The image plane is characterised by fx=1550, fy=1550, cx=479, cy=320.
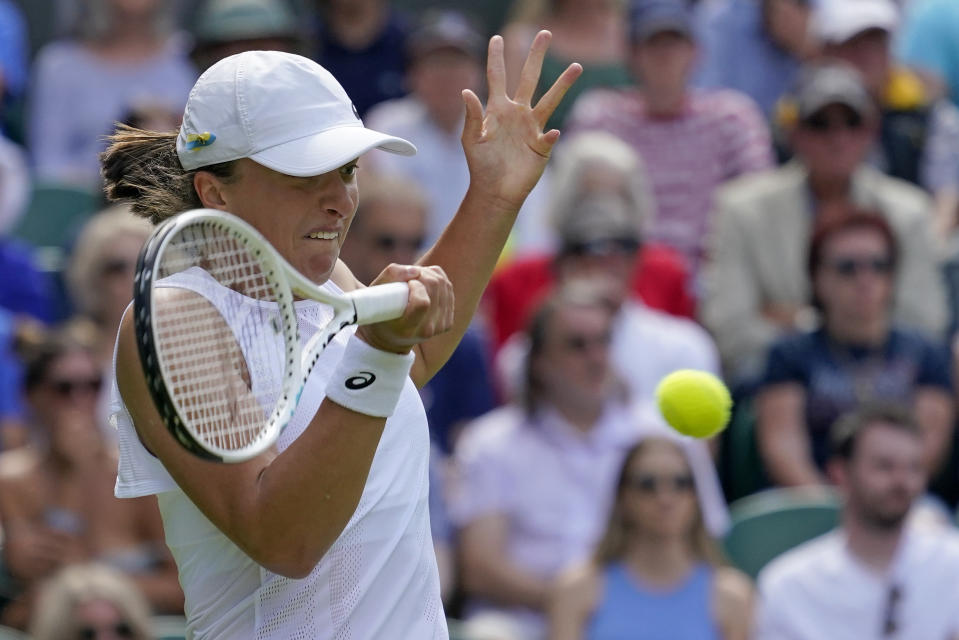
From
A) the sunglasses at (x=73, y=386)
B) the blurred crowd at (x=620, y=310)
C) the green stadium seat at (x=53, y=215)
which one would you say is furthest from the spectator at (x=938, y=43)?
the sunglasses at (x=73, y=386)

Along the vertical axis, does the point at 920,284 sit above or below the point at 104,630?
above

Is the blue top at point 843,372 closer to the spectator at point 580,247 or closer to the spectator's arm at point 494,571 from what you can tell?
the spectator at point 580,247

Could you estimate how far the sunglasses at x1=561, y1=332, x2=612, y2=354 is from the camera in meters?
5.32

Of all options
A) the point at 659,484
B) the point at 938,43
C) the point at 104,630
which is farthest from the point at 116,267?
the point at 938,43

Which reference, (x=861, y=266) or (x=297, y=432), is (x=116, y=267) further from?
(x=297, y=432)

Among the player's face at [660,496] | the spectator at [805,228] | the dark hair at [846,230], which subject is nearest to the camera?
the player's face at [660,496]

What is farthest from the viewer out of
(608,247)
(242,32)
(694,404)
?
(242,32)

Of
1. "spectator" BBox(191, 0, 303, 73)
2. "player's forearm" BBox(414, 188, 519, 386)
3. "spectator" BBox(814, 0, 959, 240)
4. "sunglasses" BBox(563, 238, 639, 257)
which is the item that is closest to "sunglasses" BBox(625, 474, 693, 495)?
"sunglasses" BBox(563, 238, 639, 257)

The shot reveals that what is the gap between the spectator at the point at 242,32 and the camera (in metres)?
6.63

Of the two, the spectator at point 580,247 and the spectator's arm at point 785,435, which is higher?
the spectator at point 580,247

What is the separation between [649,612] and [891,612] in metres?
0.75

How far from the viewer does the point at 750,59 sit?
773 centimetres

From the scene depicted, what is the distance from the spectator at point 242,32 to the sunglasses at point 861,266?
2522mm

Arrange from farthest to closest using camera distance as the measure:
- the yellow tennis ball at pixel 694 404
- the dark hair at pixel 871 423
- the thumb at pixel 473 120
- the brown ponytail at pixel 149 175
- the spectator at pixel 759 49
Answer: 1. the spectator at pixel 759 49
2. the dark hair at pixel 871 423
3. the yellow tennis ball at pixel 694 404
4. the thumb at pixel 473 120
5. the brown ponytail at pixel 149 175
